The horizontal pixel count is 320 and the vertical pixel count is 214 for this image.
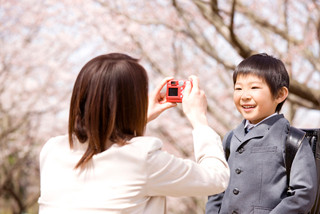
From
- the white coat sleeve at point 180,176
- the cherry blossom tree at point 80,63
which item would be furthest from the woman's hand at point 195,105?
the cherry blossom tree at point 80,63

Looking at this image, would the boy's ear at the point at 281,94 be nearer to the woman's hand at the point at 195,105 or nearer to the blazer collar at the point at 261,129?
the blazer collar at the point at 261,129

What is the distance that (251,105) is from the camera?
2.27 metres

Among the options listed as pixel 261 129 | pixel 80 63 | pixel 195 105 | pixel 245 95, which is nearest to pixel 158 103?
pixel 195 105

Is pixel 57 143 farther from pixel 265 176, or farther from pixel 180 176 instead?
pixel 265 176

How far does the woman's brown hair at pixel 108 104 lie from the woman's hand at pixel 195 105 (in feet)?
0.78

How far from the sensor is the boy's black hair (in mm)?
2271

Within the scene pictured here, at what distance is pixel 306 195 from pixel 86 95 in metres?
1.07

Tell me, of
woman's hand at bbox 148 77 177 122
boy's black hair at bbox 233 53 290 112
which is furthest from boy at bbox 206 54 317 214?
woman's hand at bbox 148 77 177 122

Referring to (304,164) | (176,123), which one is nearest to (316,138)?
(304,164)

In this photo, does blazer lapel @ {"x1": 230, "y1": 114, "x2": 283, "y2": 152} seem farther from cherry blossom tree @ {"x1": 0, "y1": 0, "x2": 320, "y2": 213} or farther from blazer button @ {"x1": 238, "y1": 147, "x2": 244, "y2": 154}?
cherry blossom tree @ {"x1": 0, "y1": 0, "x2": 320, "y2": 213}

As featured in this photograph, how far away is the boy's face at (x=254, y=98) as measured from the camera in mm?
2254

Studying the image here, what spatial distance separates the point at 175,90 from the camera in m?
1.99

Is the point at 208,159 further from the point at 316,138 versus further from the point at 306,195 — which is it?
the point at 316,138

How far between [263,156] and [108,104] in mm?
938
